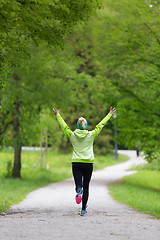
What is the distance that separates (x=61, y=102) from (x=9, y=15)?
Answer: 10.9 meters

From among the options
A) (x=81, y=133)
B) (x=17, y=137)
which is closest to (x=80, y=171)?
(x=81, y=133)

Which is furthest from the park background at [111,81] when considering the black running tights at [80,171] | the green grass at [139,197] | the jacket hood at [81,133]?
the black running tights at [80,171]

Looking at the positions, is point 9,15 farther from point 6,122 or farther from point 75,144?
point 6,122

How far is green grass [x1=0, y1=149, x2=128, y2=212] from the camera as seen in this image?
13429 millimetres

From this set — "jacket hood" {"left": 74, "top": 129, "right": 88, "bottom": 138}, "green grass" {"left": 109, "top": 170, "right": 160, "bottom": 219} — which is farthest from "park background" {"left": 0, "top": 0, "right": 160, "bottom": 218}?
"jacket hood" {"left": 74, "top": 129, "right": 88, "bottom": 138}

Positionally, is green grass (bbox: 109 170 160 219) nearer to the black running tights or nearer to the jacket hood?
the black running tights

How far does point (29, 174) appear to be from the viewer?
25.5m

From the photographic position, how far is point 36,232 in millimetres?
5719

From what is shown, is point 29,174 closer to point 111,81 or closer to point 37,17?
point 111,81

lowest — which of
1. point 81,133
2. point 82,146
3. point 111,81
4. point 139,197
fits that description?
point 139,197

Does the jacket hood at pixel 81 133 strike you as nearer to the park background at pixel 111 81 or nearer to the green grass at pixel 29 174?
the green grass at pixel 29 174

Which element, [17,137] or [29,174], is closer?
[17,137]

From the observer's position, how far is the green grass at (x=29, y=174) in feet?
44.1

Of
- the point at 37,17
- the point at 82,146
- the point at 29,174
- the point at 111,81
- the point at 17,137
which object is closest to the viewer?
the point at 82,146
